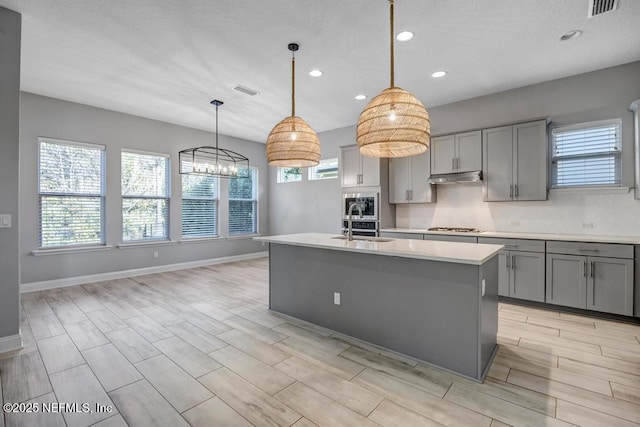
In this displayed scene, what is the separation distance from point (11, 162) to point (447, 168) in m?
5.26

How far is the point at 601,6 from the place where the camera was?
259 centimetres

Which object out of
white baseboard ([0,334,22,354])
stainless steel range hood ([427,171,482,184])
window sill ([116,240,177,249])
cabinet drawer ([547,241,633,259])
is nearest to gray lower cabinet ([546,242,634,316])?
cabinet drawer ([547,241,633,259])

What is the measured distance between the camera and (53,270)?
4773 millimetres

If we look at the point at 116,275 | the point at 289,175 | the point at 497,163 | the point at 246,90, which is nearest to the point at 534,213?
the point at 497,163

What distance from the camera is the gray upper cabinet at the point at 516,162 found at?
3.99 metres

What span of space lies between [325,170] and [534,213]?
4091mm

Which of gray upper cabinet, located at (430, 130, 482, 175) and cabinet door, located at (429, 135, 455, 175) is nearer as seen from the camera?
gray upper cabinet, located at (430, 130, 482, 175)

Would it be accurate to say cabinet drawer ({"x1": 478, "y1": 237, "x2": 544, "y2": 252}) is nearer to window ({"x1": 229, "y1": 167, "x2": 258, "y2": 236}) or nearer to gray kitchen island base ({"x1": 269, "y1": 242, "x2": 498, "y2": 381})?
gray kitchen island base ({"x1": 269, "y1": 242, "x2": 498, "y2": 381})

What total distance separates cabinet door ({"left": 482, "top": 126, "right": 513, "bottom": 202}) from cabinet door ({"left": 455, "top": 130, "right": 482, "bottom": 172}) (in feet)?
0.24

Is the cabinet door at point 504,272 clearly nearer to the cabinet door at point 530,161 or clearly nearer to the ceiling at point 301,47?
the cabinet door at point 530,161

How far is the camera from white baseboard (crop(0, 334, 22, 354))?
2.63 meters

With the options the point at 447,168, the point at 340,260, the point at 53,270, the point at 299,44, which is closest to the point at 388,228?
the point at 447,168

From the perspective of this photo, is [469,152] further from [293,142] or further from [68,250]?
[68,250]

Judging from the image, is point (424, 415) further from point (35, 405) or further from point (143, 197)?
point (143, 197)
